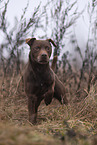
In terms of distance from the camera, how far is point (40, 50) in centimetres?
379

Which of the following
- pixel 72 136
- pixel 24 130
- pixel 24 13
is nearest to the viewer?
pixel 24 130

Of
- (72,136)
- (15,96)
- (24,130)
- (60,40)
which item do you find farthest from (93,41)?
(24,130)

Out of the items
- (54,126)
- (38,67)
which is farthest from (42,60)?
(54,126)

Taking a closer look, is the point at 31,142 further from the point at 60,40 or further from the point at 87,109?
the point at 60,40

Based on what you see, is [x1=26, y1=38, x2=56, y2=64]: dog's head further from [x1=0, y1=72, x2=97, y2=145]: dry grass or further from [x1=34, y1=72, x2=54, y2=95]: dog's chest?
[x1=0, y1=72, x2=97, y2=145]: dry grass

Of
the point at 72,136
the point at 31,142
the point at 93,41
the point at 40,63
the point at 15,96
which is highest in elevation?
the point at 93,41

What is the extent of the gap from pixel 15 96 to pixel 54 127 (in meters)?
2.63

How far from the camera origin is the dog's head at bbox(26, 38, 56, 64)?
3596 millimetres

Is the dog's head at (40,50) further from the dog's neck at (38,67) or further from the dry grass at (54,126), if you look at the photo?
the dry grass at (54,126)

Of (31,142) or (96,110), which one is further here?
(96,110)

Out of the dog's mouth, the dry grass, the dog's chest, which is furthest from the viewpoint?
the dog's chest

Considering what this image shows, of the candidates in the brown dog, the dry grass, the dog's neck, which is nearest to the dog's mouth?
the brown dog

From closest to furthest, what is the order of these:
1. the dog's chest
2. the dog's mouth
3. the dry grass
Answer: the dry grass
the dog's mouth
the dog's chest

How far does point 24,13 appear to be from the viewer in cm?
432
